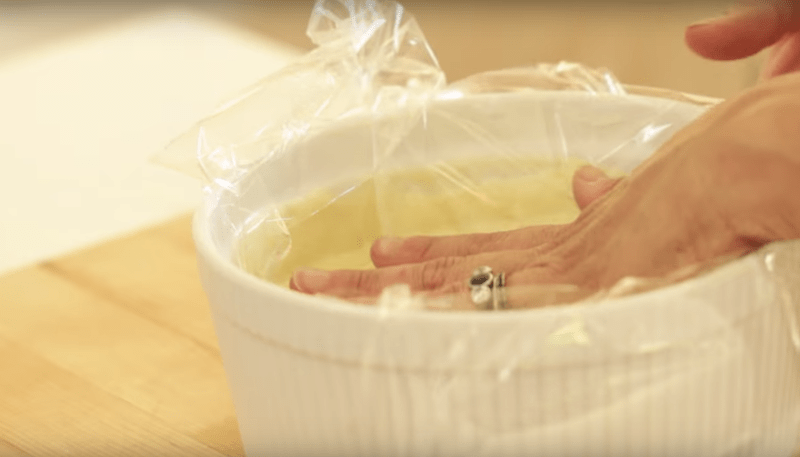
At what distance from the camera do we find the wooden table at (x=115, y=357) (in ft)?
1.58

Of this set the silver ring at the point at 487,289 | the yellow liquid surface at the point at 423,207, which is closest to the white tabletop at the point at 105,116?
the yellow liquid surface at the point at 423,207

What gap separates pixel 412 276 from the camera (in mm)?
421

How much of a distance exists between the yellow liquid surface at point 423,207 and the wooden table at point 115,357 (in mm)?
94

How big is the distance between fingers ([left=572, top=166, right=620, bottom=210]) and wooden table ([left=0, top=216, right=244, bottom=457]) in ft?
0.63

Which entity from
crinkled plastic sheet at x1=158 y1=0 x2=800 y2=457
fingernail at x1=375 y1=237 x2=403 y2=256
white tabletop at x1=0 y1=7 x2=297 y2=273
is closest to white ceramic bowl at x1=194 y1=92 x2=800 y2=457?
crinkled plastic sheet at x1=158 y1=0 x2=800 y2=457

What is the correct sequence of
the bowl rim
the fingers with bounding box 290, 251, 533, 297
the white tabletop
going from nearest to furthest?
the bowl rim, the fingers with bounding box 290, 251, 533, 297, the white tabletop

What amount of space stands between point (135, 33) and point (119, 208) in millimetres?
506

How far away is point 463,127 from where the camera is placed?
490mm

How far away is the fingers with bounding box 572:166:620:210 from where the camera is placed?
0.46 m

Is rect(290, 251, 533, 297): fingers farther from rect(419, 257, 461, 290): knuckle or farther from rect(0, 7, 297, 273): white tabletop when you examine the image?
rect(0, 7, 297, 273): white tabletop

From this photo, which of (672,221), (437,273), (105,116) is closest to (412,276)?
(437,273)

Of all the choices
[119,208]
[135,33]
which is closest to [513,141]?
[119,208]

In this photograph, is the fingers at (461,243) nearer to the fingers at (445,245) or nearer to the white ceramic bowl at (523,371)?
the fingers at (445,245)

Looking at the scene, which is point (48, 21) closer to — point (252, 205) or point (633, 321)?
point (252, 205)
